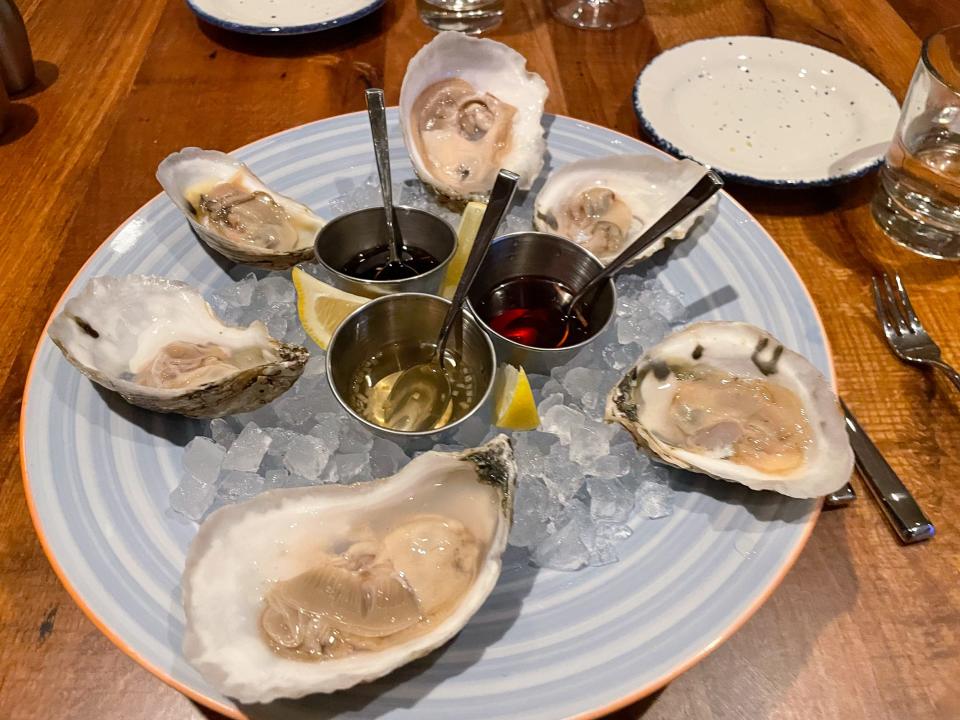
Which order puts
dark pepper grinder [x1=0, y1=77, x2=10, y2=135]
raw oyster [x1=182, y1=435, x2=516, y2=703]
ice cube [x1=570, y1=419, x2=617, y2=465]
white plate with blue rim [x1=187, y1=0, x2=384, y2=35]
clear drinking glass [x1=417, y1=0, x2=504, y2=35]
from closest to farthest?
1. raw oyster [x1=182, y1=435, x2=516, y2=703]
2. ice cube [x1=570, y1=419, x2=617, y2=465]
3. dark pepper grinder [x1=0, y1=77, x2=10, y2=135]
4. white plate with blue rim [x1=187, y1=0, x2=384, y2=35]
5. clear drinking glass [x1=417, y1=0, x2=504, y2=35]

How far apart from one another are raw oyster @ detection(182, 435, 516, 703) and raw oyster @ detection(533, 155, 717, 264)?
2.30 ft

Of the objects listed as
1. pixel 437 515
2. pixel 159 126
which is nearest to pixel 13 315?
pixel 159 126

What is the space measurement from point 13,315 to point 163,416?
2.02 feet

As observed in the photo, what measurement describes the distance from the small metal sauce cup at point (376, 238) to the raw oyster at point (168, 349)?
0.75 feet

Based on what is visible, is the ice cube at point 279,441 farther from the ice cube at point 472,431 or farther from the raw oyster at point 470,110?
the raw oyster at point 470,110

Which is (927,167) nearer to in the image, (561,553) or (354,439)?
(561,553)

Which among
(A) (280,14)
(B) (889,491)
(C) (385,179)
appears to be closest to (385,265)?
(C) (385,179)

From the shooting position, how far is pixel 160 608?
985 mm

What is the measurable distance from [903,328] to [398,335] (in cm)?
113

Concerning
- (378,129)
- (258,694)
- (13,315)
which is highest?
(378,129)

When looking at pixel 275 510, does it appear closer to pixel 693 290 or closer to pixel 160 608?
pixel 160 608

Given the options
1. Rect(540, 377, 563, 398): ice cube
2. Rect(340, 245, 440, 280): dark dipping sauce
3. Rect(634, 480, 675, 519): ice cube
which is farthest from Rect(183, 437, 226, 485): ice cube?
Rect(634, 480, 675, 519): ice cube

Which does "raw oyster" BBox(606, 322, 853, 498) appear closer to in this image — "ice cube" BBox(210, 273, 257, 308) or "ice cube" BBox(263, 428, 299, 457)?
"ice cube" BBox(263, 428, 299, 457)

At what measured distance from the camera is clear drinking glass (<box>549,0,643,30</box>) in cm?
240
